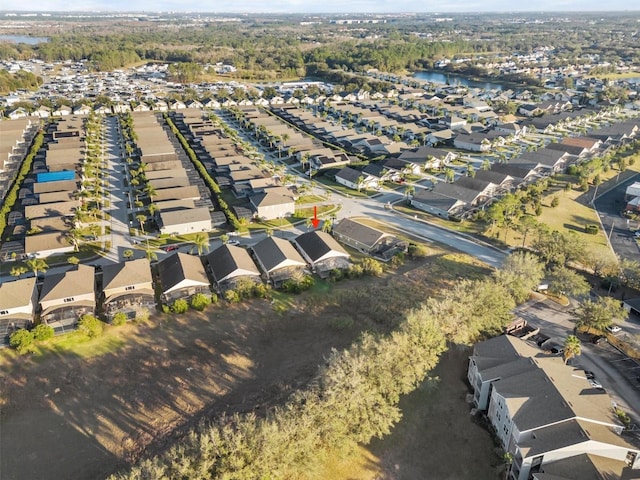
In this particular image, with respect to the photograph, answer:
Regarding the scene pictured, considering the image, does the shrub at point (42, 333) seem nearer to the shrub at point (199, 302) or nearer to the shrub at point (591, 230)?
the shrub at point (199, 302)

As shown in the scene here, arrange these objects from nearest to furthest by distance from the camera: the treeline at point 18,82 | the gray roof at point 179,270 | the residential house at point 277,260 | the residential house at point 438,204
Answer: the gray roof at point 179,270
the residential house at point 277,260
the residential house at point 438,204
the treeline at point 18,82

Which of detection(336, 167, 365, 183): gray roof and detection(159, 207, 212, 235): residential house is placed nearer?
detection(159, 207, 212, 235): residential house

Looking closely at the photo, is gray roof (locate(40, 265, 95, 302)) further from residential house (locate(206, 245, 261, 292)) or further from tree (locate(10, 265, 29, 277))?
residential house (locate(206, 245, 261, 292))

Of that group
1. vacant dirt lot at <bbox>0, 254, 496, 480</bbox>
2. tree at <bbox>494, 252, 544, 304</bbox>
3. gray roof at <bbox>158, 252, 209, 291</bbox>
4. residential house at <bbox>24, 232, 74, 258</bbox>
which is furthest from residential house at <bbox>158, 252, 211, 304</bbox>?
tree at <bbox>494, 252, 544, 304</bbox>

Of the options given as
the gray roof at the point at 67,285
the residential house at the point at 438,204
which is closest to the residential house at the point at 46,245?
the gray roof at the point at 67,285

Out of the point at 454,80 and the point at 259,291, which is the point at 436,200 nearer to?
the point at 259,291
